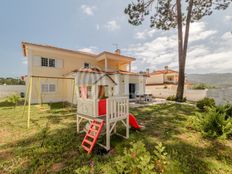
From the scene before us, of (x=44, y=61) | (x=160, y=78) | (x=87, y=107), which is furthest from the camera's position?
(x=160, y=78)

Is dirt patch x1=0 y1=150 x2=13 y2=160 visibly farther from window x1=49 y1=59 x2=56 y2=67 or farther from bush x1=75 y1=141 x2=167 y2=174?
window x1=49 y1=59 x2=56 y2=67

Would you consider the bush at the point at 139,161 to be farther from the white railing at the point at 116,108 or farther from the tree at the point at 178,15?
the tree at the point at 178,15

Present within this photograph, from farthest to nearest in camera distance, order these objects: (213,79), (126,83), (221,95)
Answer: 1. (213,79)
2. (126,83)
3. (221,95)

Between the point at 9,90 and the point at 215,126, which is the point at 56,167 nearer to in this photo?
the point at 215,126

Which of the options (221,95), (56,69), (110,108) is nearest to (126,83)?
(56,69)

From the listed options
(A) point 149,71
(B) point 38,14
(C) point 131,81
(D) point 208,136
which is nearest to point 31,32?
(B) point 38,14

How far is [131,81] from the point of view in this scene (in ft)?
58.1

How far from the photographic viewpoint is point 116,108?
4.28 metres

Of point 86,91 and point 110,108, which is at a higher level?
point 86,91

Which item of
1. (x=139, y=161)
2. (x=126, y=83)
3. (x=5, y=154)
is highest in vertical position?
(x=126, y=83)

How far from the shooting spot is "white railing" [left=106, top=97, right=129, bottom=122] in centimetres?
397

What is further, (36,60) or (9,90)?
(9,90)

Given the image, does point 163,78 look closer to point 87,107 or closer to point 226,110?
point 226,110

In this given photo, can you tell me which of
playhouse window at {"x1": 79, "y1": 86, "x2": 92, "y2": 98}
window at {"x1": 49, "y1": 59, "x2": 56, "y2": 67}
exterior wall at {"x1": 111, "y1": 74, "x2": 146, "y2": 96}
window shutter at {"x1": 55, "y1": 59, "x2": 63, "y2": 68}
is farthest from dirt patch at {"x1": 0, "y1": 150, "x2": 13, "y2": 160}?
window shutter at {"x1": 55, "y1": 59, "x2": 63, "y2": 68}
